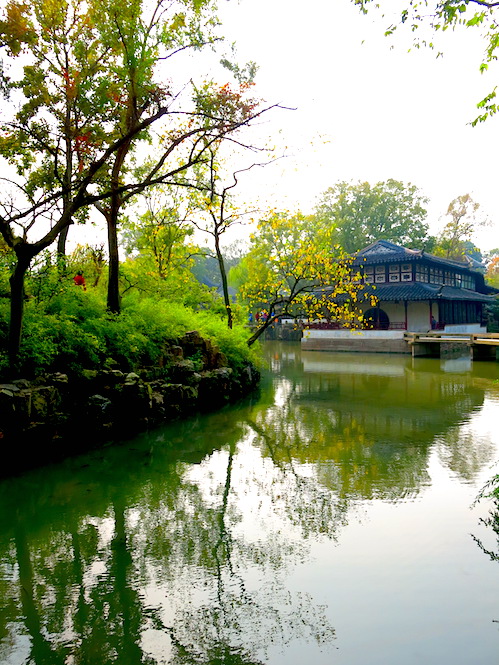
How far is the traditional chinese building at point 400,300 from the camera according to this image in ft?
94.1

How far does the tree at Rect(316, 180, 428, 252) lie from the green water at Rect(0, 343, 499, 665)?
1306 inches

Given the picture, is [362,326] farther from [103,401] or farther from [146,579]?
[146,579]

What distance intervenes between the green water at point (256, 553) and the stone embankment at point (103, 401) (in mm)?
673

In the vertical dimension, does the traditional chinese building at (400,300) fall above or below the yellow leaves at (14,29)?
below

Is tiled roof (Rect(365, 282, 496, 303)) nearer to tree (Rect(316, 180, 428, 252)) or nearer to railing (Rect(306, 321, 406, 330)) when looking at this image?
railing (Rect(306, 321, 406, 330))

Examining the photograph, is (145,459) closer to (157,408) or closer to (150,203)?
(157,408)

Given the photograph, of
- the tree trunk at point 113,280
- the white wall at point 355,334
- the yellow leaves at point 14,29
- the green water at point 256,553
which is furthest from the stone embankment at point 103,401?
the white wall at point 355,334

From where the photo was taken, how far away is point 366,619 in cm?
366

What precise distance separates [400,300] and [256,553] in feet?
87.2

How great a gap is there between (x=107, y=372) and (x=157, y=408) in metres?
1.56

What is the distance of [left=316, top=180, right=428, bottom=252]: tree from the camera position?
40312mm

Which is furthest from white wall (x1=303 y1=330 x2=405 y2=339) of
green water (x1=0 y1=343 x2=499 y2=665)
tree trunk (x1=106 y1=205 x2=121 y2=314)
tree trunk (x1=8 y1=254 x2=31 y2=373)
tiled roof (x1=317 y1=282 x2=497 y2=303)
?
tree trunk (x1=8 y1=254 x2=31 y2=373)

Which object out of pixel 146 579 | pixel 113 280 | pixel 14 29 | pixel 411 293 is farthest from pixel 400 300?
pixel 146 579

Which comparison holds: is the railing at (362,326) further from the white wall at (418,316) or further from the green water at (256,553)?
the green water at (256,553)
